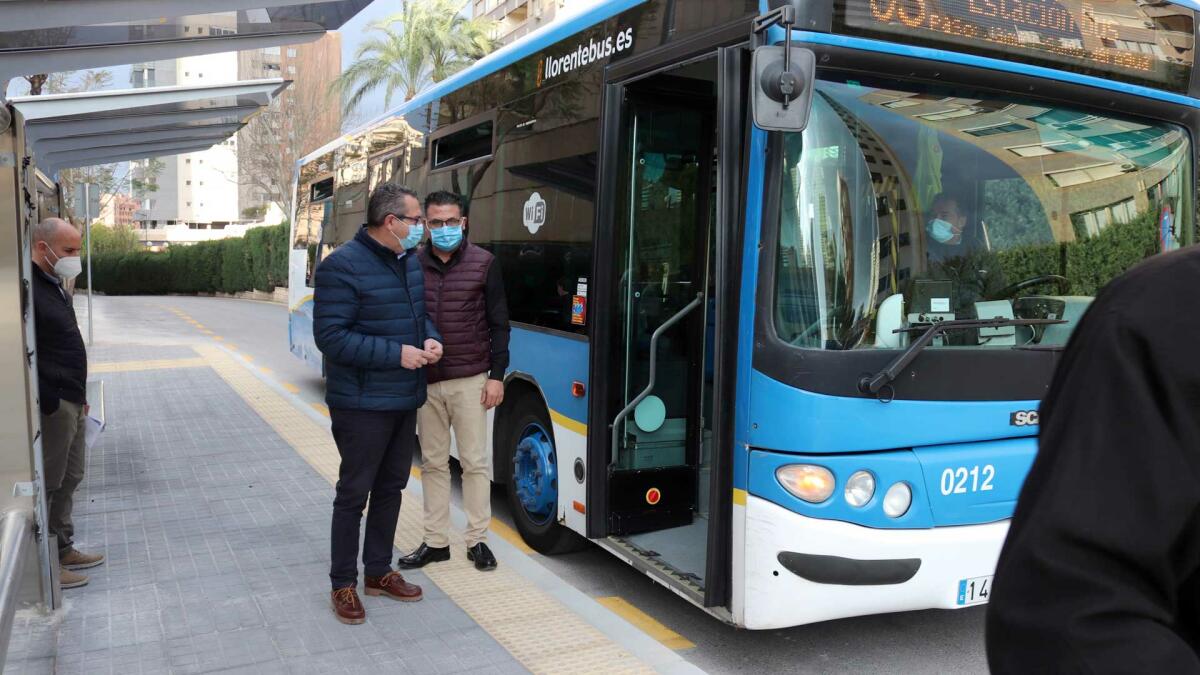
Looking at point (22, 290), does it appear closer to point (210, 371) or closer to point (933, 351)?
point (933, 351)

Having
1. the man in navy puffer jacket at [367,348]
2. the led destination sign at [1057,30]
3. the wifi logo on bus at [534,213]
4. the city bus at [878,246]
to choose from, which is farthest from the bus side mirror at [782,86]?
the wifi logo on bus at [534,213]

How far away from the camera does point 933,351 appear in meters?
3.81

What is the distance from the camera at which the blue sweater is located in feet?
14.4

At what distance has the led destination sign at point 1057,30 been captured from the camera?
3.79 metres

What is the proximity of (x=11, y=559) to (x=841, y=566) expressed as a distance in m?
3.01

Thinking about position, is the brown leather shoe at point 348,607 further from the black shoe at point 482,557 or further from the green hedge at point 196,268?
the green hedge at point 196,268

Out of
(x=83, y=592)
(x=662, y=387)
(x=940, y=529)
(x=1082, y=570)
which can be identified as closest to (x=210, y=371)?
(x=83, y=592)

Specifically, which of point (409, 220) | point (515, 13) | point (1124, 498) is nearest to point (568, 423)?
point (409, 220)

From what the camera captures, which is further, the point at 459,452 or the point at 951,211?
the point at 459,452

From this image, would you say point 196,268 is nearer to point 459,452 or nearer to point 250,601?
point 459,452

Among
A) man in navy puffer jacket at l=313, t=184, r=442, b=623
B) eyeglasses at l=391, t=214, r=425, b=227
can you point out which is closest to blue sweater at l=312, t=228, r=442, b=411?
man in navy puffer jacket at l=313, t=184, r=442, b=623

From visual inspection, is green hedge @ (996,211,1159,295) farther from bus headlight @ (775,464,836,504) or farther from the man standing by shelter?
the man standing by shelter

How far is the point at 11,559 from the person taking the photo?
3424mm

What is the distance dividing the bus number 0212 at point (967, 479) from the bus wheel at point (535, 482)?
2.28 meters
